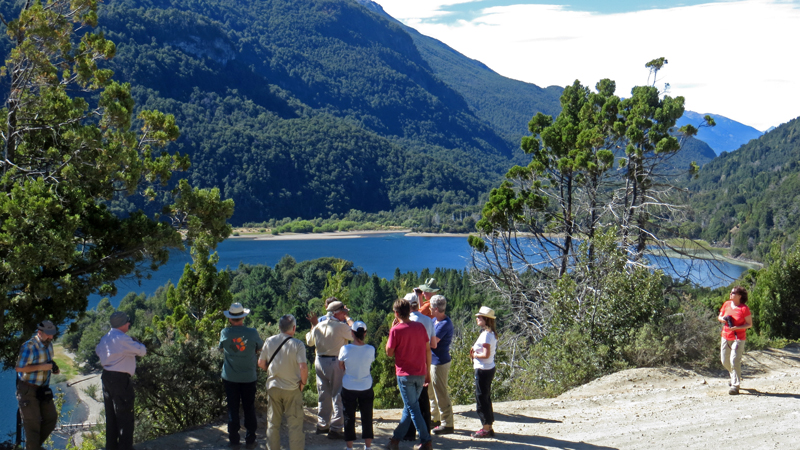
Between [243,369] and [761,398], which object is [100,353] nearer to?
[243,369]

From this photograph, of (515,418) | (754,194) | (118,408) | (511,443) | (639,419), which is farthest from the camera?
(754,194)

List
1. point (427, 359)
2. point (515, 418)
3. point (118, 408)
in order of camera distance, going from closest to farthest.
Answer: point (118, 408) < point (427, 359) < point (515, 418)

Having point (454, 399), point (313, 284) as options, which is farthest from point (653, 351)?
point (313, 284)

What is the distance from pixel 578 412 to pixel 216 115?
19554cm

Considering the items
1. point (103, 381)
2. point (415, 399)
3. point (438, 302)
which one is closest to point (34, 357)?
point (103, 381)

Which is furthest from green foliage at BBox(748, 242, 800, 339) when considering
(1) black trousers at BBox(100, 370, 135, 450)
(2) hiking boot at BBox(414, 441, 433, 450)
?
(1) black trousers at BBox(100, 370, 135, 450)

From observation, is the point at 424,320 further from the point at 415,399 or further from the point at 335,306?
the point at 335,306

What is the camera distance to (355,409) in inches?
217

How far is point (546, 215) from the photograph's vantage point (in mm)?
15508

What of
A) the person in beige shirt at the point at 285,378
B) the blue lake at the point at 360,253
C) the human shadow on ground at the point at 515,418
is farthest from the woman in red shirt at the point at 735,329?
the blue lake at the point at 360,253

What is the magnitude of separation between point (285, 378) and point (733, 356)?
5.65 meters

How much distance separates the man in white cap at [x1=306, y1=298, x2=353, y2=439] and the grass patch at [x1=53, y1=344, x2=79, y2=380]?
1327 inches

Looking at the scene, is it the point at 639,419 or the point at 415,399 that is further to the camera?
the point at 639,419

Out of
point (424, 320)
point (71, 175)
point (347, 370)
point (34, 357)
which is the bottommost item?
point (347, 370)
